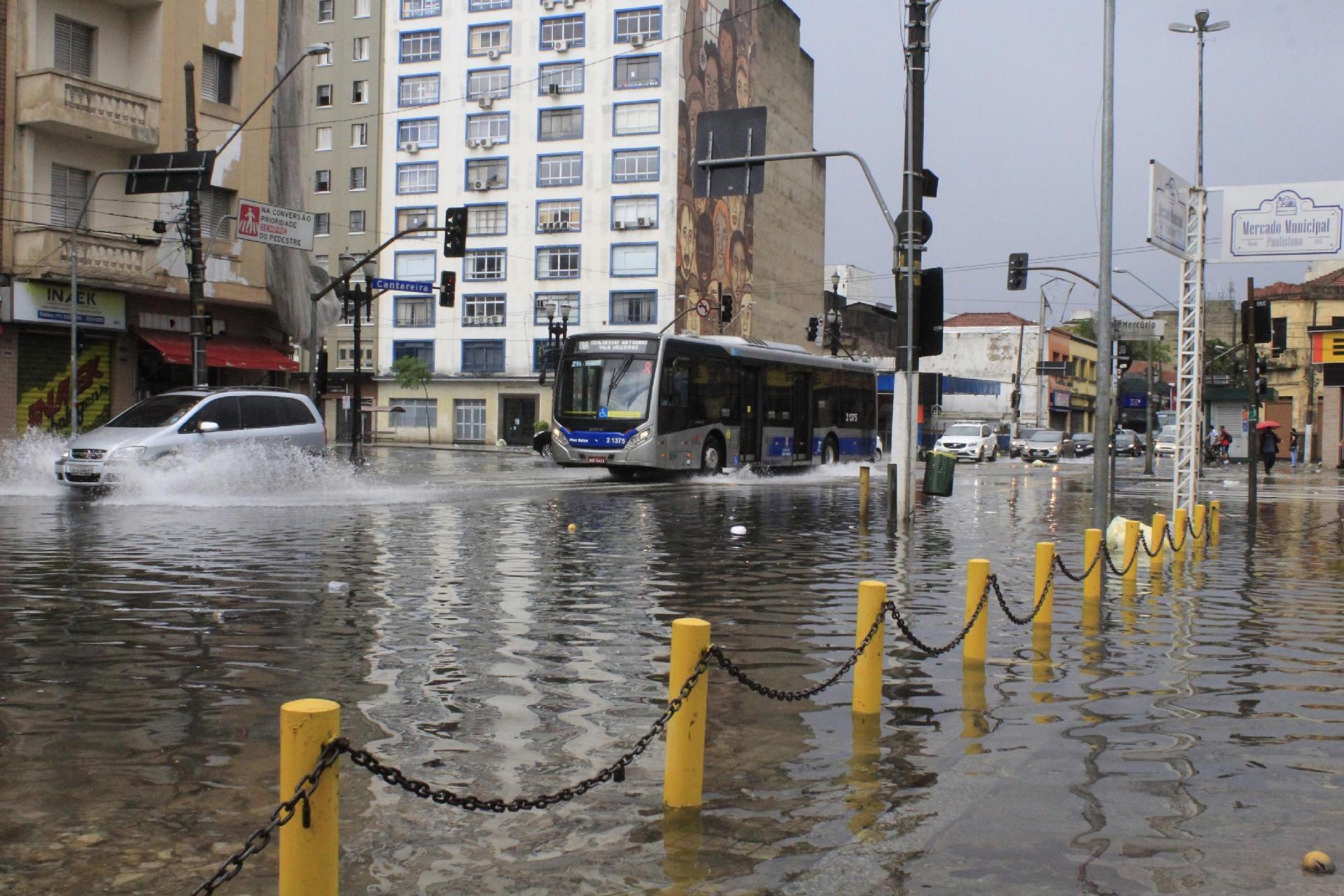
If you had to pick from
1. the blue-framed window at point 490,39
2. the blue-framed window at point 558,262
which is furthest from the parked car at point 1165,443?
the blue-framed window at point 490,39

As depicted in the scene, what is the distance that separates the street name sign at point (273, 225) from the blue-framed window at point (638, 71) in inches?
1667

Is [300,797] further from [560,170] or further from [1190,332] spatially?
[560,170]

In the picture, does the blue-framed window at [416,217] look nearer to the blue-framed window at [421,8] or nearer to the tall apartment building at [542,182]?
the tall apartment building at [542,182]

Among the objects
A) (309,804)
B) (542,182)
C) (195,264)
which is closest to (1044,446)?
(542,182)

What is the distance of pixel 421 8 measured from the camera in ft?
232

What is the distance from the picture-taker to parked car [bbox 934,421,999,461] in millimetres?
54406

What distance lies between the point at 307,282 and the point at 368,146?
3989 centimetres

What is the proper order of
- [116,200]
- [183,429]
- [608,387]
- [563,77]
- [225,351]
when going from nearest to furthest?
1. [183,429]
2. [608,387]
3. [116,200]
4. [225,351]
5. [563,77]

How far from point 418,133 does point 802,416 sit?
4370 centimetres

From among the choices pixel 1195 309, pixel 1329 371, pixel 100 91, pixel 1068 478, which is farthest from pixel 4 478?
pixel 1329 371

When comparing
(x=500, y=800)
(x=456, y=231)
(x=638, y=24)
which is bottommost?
(x=500, y=800)

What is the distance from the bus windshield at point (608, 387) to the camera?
27.8 metres

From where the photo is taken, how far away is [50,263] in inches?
1084

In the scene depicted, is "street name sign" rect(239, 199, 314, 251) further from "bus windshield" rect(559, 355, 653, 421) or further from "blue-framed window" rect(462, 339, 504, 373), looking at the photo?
"blue-framed window" rect(462, 339, 504, 373)
